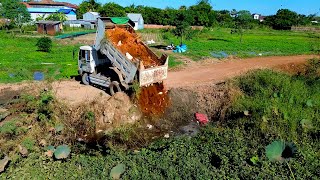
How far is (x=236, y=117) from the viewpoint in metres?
11.5

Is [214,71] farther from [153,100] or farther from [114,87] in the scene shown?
[114,87]

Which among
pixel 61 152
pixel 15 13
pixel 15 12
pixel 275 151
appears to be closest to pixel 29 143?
pixel 61 152

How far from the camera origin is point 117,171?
287 inches

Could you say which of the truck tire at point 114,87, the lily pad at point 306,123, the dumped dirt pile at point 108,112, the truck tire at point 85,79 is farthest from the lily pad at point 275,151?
the truck tire at point 85,79

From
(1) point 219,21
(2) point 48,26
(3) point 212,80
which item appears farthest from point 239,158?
(1) point 219,21

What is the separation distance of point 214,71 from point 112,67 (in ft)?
29.4

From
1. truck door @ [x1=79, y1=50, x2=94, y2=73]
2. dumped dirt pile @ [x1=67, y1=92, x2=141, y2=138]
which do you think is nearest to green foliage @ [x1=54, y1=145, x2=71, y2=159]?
dumped dirt pile @ [x1=67, y1=92, x2=141, y2=138]

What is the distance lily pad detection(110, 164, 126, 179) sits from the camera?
7.19 meters

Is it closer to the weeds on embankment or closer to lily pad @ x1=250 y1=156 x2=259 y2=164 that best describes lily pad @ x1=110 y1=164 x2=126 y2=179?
the weeds on embankment

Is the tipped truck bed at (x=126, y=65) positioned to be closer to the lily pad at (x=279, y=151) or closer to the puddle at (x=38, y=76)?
the puddle at (x=38, y=76)

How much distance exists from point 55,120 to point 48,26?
3899cm

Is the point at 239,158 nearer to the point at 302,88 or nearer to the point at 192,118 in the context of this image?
the point at 192,118

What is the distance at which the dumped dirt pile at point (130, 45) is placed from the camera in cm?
1352

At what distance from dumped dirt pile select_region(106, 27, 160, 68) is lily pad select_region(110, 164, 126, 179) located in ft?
21.3
